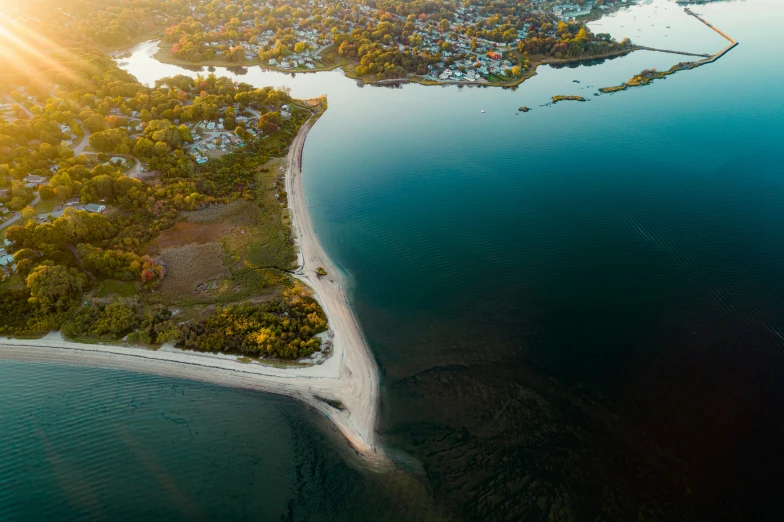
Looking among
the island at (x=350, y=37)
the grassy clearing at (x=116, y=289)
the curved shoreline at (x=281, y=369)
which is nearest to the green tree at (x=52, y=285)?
the grassy clearing at (x=116, y=289)

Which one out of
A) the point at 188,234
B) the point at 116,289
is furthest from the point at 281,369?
the point at 188,234

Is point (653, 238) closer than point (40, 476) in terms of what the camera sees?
No

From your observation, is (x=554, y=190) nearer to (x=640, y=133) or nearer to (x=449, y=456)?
(x=640, y=133)

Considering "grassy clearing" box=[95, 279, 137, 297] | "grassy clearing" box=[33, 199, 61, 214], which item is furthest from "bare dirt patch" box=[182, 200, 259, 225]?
"grassy clearing" box=[33, 199, 61, 214]

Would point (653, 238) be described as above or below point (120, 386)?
above

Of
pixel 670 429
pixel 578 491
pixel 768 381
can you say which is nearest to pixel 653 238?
pixel 768 381

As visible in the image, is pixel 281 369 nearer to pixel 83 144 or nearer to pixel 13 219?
pixel 13 219

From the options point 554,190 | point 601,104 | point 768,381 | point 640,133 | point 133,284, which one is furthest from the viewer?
point 601,104

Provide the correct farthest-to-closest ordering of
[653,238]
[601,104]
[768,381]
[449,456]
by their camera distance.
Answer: [601,104], [653,238], [768,381], [449,456]
